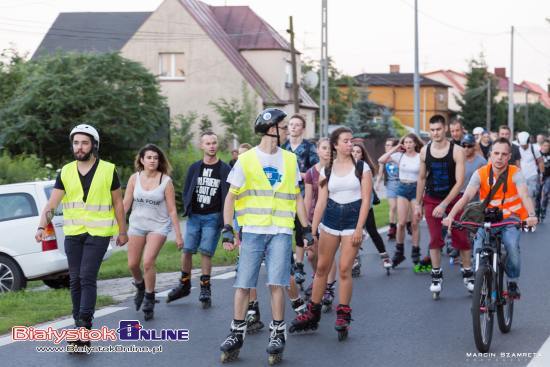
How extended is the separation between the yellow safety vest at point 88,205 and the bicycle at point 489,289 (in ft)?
9.30

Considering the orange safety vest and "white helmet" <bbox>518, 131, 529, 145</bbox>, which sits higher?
"white helmet" <bbox>518, 131, 529, 145</bbox>

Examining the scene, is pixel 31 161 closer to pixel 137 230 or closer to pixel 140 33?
pixel 137 230

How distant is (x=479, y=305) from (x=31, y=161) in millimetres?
16978

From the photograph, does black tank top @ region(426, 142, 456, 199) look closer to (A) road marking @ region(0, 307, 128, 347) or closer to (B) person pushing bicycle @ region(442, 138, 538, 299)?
(B) person pushing bicycle @ region(442, 138, 538, 299)

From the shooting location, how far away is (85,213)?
8.28 metres

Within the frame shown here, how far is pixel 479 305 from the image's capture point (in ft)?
24.5

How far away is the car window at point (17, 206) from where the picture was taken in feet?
40.4

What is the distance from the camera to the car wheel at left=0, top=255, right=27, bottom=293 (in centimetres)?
1205

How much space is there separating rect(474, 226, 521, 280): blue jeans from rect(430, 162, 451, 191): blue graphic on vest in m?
2.18

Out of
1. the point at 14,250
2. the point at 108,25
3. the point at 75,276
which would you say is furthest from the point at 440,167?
the point at 108,25

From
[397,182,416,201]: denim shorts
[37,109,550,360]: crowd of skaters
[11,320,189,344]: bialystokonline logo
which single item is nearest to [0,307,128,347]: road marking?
[11,320,189,344]: bialystokonline logo

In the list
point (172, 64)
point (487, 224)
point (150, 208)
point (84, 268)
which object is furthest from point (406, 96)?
point (84, 268)

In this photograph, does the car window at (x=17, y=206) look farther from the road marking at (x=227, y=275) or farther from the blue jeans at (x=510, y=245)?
the blue jeans at (x=510, y=245)

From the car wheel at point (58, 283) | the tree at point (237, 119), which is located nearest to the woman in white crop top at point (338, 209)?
the car wheel at point (58, 283)
